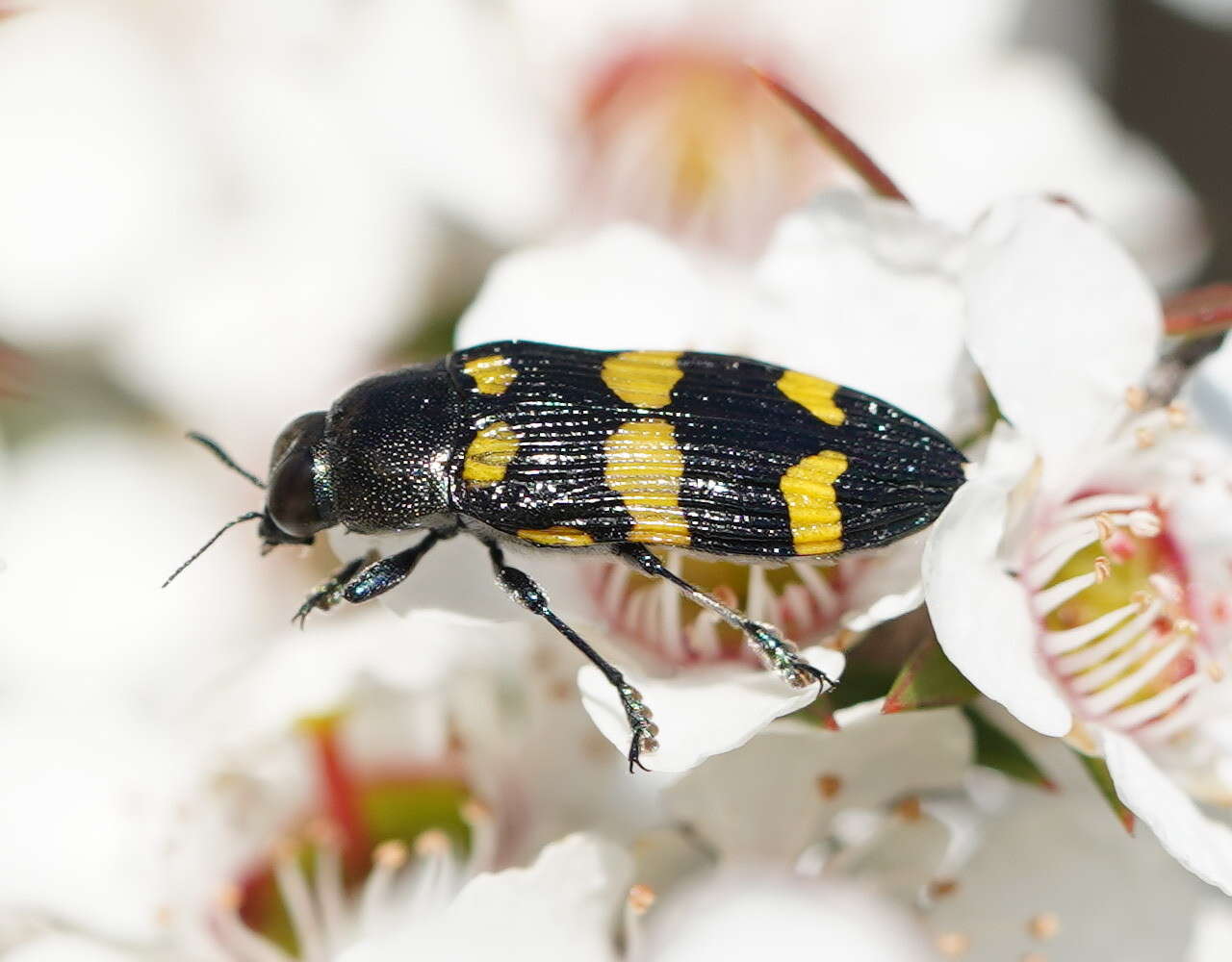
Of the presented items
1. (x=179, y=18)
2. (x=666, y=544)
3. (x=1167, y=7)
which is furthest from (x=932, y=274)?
(x=179, y=18)

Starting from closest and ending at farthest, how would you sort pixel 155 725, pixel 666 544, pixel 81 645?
pixel 666 544
pixel 155 725
pixel 81 645

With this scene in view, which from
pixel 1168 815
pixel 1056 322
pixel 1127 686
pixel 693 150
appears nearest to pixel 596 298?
pixel 1056 322

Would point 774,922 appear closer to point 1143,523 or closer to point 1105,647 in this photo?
point 1105,647

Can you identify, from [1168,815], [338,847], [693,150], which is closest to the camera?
[1168,815]

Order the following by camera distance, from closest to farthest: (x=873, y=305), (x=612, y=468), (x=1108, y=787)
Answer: (x=1108, y=787) < (x=612, y=468) < (x=873, y=305)

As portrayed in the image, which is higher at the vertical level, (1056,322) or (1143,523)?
(1056,322)

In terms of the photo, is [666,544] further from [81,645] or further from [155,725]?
[81,645]
